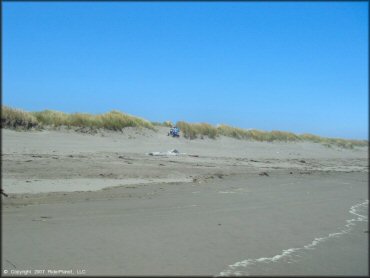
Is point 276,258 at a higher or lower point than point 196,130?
lower

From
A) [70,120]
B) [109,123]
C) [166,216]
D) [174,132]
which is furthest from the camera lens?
[174,132]

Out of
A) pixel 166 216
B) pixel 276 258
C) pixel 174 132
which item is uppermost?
pixel 174 132

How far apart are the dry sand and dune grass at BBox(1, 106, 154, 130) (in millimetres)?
620

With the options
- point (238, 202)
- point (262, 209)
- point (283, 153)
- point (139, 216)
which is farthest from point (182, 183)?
point (283, 153)

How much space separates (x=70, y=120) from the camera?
13.2m

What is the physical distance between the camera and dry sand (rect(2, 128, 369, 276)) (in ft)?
13.4

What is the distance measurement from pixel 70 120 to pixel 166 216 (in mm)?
8300

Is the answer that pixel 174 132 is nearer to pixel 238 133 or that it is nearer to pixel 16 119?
pixel 238 133

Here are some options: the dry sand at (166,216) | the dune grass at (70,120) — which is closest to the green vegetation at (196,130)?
the dune grass at (70,120)

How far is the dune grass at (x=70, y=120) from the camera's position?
38.3 ft

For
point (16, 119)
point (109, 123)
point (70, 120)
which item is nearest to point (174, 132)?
point (109, 123)

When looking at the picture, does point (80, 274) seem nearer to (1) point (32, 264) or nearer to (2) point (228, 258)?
(1) point (32, 264)

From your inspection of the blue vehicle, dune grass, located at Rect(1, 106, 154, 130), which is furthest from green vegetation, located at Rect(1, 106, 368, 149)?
the blue vehicle

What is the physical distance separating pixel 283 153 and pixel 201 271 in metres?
14.1
